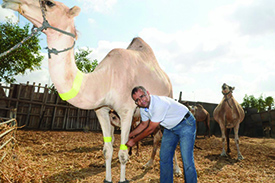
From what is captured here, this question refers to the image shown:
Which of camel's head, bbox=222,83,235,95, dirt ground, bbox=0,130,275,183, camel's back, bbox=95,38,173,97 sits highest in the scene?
camel's head, bbox=222,83,235,95

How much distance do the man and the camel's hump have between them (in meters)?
2.44

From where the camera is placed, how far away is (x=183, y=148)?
3174 mm

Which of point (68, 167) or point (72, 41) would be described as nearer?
point (72, 41)

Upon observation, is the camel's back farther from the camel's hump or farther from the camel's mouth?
the camel's mouth

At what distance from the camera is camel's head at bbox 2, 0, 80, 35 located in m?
2.61

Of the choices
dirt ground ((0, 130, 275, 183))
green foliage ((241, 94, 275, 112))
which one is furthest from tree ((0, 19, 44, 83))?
green foliage ((241, 94, 275, 112))

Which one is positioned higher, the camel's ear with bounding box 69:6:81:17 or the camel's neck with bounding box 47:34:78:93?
the camel's ear with bounding box 69:6:81:17

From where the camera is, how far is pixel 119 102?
3740 millimetres

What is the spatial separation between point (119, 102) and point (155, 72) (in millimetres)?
1504

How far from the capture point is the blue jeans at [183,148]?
3129 millimetres

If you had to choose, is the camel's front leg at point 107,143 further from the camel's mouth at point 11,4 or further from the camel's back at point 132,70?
the camel's mouth at point 11,4

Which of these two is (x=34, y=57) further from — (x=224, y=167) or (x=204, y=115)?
(x=224, y=167)

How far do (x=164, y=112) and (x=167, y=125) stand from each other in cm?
39

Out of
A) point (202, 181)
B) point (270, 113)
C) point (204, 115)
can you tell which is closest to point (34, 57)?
point (204, 115)
